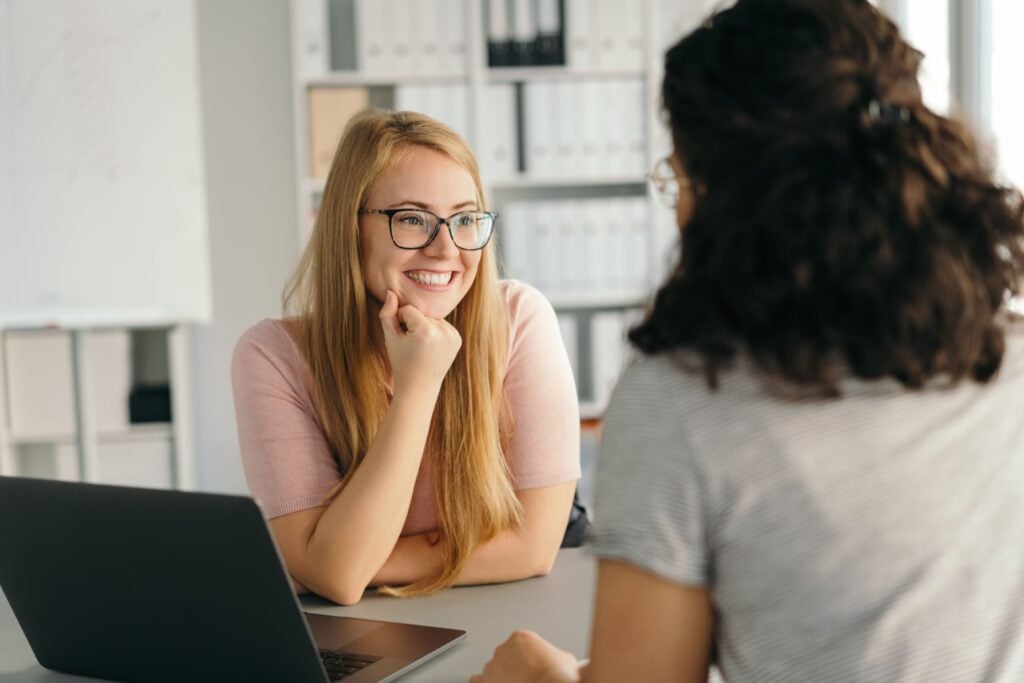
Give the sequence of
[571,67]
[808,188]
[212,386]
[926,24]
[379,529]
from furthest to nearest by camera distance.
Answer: [212,386]
[571,67]
[926,24]
[379,529]
[808,188]

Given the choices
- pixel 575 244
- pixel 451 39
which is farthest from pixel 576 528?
pixel 451 39

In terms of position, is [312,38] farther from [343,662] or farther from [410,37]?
[343,662]

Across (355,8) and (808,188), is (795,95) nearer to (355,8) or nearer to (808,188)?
(808,188)

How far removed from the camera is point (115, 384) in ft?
11.7

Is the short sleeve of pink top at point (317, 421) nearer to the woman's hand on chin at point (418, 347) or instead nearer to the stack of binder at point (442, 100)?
the woman's hand on chin at point (418, 347)

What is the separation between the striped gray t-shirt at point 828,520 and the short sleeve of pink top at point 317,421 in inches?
26.4

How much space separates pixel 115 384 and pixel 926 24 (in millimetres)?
2964

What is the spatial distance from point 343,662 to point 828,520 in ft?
1.66

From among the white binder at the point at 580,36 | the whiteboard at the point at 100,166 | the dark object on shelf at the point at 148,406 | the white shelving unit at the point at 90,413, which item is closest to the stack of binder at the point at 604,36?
the white binder at the point at 580,36

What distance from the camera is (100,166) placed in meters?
3.39

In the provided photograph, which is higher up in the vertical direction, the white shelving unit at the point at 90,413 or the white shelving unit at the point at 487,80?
the white shelving unit at the point at 487,80

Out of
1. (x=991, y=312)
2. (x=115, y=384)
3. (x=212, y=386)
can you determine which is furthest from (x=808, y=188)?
(x=212, y=386)

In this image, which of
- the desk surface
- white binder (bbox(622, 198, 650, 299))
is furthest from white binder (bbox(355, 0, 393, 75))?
the desk surface

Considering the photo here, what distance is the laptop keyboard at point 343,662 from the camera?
935mm
